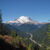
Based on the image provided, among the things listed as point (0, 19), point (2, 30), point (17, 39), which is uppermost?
point (0, 19)

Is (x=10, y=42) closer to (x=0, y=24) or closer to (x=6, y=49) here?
(x=6, y=49)

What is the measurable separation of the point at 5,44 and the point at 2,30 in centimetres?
1336

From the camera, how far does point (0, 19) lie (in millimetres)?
45906

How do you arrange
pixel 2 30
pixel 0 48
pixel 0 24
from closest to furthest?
pixel 0 48 < pixel 2 30 < pixel 0 24

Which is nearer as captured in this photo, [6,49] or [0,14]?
[6,49]

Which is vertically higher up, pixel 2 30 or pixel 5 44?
pixel 2 30

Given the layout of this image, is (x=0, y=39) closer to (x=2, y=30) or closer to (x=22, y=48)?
(x=22, y=48)

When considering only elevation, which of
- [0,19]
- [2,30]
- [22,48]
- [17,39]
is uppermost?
[0,19]

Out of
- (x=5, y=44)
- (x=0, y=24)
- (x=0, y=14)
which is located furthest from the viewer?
(x=0, y=14)

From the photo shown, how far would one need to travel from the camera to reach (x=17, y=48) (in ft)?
101

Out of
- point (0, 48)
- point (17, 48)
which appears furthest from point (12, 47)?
point (0, 48)

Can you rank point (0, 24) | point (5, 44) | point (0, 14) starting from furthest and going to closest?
point (0, 14), point (0, 24), point (5, 44)

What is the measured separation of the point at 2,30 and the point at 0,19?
5921 mm

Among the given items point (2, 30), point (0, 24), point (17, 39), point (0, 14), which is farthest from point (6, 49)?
point (0, 14)
